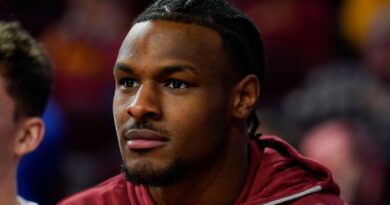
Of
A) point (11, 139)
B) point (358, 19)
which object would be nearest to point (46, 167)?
point (11, 139)

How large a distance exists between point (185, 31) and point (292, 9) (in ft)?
12.2

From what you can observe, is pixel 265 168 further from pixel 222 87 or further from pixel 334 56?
pixel 334 56

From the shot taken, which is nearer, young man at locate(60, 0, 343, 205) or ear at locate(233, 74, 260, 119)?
young man at locate(60, 0, 343, 205)

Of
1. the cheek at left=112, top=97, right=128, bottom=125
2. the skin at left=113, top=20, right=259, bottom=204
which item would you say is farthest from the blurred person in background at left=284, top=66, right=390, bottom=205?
the cheek at left=112, top=97, right=128, bottom=125

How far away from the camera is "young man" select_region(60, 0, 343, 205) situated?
331 centimetres

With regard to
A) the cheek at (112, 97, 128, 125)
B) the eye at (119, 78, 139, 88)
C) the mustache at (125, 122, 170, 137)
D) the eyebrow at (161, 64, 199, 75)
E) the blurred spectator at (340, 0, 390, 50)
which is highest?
the eyebrow at (161, 64, 199, 75)

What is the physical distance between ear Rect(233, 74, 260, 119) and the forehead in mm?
141

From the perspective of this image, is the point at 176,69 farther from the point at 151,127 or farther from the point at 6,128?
the point at 6,128

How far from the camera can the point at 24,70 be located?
4109 mm

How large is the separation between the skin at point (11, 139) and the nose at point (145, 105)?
82 centimetres

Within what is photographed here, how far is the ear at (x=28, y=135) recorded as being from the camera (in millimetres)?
4027

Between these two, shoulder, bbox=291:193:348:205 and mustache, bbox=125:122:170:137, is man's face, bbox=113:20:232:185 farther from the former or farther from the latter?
shoulder, bbox=291:193:348:205

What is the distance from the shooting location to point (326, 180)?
3.57 meters

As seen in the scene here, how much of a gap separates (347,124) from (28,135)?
1.87m
